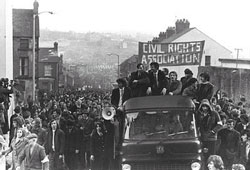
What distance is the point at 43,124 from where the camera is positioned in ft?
33.4

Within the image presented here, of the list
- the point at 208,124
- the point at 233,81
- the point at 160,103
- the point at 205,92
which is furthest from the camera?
the point at 233,81

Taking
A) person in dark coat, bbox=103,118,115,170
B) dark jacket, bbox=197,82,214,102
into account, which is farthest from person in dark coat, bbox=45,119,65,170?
dark jacket, bbox=197,82,214,102

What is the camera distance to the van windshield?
7711 millimetres

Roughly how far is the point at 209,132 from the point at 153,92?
129 cm

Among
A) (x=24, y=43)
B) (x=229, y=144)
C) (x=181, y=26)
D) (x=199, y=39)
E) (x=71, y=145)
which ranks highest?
(x=181, y=26)

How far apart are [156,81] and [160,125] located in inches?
62.2

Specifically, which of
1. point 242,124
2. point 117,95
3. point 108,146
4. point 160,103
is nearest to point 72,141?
point 108,146

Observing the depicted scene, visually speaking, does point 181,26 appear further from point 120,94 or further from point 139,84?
point 139,84

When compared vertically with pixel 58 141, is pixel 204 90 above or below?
above

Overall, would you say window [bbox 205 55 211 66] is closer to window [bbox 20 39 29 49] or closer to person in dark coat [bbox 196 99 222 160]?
window [bbox 20 39 29 49]

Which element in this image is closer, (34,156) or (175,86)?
(34,156)

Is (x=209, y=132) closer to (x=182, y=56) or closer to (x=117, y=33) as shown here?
(x=117, y=33)

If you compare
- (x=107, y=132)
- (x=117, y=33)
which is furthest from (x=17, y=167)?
(x=117, y=33)

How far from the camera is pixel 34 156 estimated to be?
755 cm
